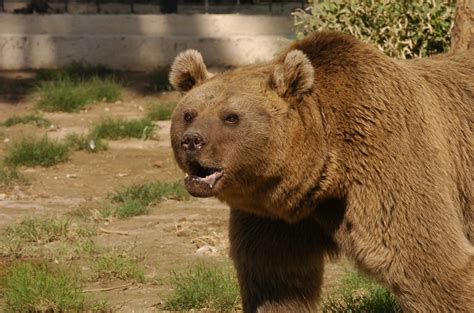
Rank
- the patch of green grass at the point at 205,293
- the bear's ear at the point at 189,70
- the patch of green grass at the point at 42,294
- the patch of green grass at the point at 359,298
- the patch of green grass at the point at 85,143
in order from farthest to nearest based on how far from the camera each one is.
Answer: the patch of green grass at the point at 85,143, the patch of green grass at the point at 205,293, the patch of green grass at the point at 42,294, the patch of green grass at the point at 359,298, the bear's ear at the point at 189,70

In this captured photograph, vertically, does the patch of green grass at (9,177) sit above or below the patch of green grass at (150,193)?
below

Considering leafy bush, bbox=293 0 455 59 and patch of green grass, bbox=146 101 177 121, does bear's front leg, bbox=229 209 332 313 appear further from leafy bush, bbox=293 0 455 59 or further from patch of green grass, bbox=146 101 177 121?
patch of green grass, bbox=146 101 177 121

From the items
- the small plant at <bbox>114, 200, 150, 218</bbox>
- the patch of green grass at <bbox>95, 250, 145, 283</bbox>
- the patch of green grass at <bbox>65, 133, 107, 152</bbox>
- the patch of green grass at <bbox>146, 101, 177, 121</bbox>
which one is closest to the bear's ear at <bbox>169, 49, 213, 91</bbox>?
the patch of green grass at <bbox>95, 250, 145, 283</bbox>

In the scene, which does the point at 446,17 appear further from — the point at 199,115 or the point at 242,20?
the point at 242,20

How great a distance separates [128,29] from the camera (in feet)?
48.2

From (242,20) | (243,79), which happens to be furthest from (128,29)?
(243,79)

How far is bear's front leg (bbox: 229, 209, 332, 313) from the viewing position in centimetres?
561

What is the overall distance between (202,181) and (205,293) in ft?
5.58

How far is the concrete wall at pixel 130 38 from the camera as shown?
561 inches

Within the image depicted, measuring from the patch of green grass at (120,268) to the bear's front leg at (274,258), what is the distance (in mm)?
1678

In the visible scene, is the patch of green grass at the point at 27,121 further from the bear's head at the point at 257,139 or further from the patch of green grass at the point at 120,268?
the bear's head at the point at 257,139

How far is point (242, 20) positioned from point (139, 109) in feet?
8.11

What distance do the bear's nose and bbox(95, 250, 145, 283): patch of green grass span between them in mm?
2390

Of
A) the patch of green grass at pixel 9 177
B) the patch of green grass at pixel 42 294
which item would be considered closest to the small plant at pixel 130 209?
the patch of green grass at pixel 9 177
